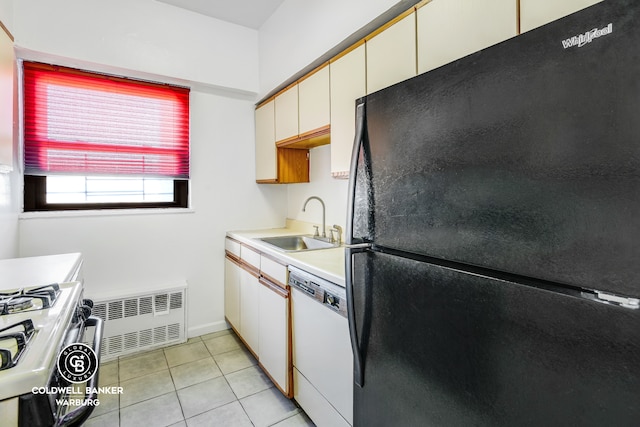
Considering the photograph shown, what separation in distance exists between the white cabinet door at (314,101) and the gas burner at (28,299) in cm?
155

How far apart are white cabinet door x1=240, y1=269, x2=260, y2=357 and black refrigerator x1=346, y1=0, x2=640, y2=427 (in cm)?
140

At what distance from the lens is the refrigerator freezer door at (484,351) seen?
1.73ft

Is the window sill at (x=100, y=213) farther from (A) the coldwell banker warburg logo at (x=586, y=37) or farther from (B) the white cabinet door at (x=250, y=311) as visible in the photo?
(A) the coldwell banker warburg logo at (x=586, y=37)

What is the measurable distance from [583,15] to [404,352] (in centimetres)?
85

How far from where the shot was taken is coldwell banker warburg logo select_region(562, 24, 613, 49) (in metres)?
0.51

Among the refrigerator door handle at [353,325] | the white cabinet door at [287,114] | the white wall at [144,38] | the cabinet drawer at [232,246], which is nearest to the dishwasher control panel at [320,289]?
the refrigerator door handle at [353,325]

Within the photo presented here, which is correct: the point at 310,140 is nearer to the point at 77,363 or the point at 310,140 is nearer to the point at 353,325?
the point at 353,325

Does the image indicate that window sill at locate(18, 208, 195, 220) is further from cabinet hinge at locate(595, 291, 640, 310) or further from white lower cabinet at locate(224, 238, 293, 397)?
cabinet hinge at locate(595, 291, 640, 310)

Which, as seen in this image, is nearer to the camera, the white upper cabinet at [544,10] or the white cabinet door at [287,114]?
the white upper cabinet at [544,10]

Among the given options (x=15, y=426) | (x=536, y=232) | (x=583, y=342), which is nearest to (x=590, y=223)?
Answer: (x=536, y=232)

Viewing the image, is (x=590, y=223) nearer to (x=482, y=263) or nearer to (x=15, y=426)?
(x=482, y=263)

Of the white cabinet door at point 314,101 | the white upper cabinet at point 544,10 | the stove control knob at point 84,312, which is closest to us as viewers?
the white upper cabinet at point 544,10

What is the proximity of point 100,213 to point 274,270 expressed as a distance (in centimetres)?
152

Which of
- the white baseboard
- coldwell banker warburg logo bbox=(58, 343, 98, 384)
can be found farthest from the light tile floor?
coldwell banker warburg logo bbox=(58, 343, 98, 384)
